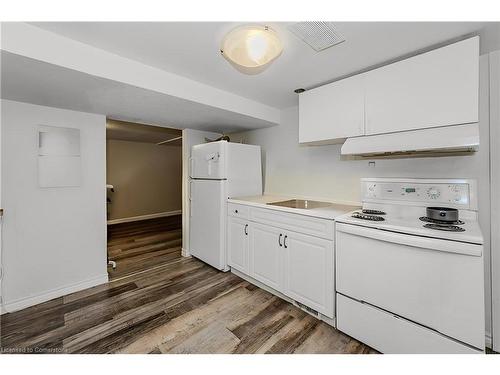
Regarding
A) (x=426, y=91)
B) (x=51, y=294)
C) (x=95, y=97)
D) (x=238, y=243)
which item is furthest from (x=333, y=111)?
(x=51, y=294)

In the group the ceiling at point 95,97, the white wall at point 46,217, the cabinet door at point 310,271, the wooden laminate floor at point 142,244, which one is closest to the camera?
the ceiling at point 95,97

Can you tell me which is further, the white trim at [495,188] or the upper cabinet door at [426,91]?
the white trim at [495,188]

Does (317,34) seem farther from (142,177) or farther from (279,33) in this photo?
(142,177)

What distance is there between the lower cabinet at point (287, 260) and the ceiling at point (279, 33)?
4.57 ft

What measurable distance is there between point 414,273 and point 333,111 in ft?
4.49

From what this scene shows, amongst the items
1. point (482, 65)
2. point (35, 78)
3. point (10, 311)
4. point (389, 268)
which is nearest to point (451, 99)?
point (482, 65)

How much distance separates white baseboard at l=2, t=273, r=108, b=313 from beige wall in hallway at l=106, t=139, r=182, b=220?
10.8ft

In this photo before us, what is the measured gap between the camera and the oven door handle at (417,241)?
45.4 inches

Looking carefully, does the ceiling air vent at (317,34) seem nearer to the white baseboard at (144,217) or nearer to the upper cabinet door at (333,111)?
the upper cabinet door at (333,111)

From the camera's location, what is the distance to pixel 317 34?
1.35 metres

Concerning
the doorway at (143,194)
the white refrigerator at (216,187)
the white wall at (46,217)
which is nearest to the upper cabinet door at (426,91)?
the white refrigerator at (216,187)

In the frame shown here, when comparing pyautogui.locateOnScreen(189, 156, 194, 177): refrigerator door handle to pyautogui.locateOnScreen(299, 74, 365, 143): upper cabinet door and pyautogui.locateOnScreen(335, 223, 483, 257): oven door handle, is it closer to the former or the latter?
pyautogui.locateOnScreen(299, 74, 365, 143): upper cabinet door

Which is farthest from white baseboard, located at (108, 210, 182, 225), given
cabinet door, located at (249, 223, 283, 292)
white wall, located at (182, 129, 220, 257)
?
cabinet door, located at (249, 223, 283, 292)
